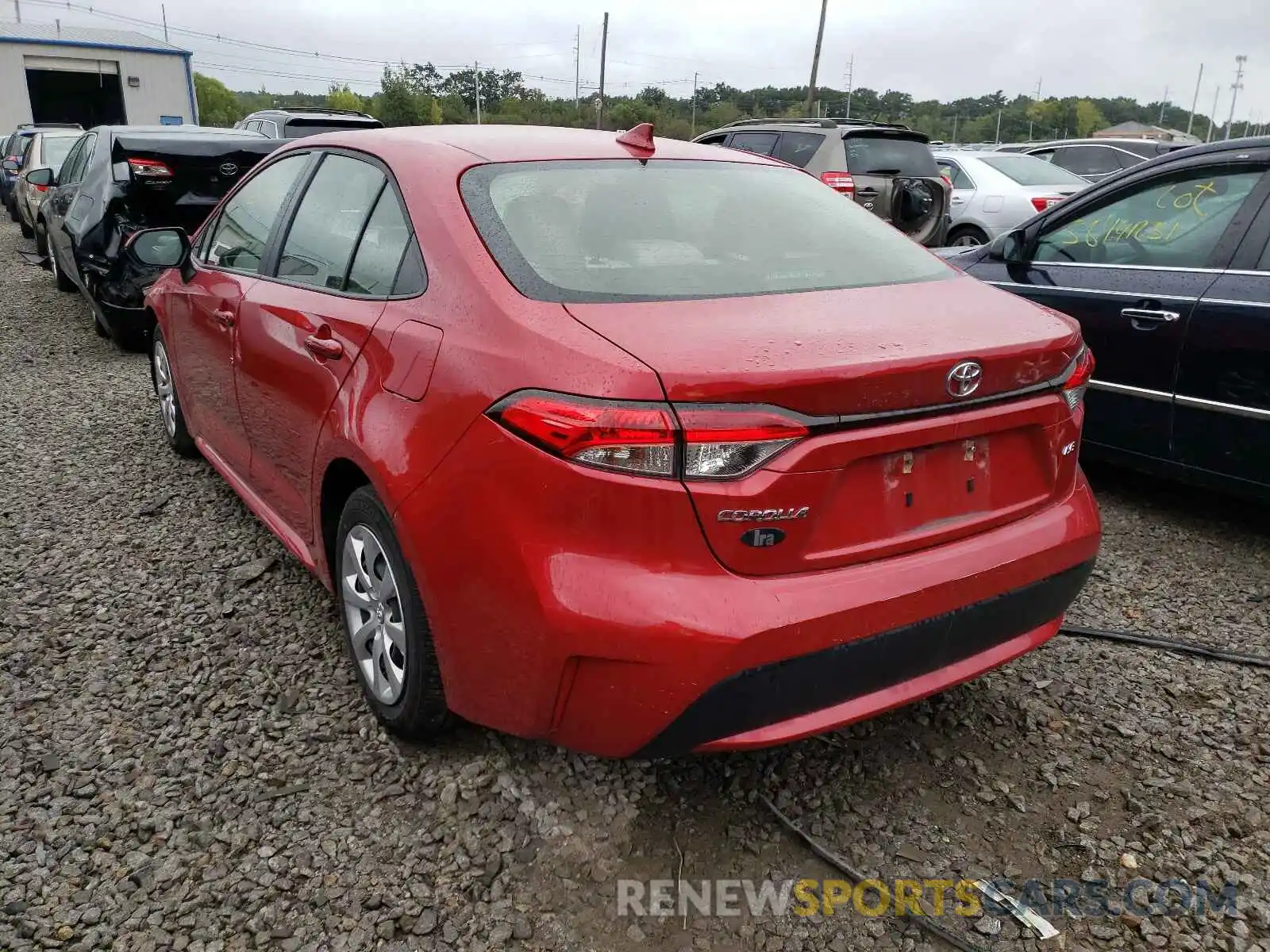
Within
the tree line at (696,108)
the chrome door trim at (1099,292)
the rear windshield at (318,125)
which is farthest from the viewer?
the tree line at (696,108)

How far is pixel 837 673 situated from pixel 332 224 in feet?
6.58

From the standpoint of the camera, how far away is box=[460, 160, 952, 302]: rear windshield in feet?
7.45

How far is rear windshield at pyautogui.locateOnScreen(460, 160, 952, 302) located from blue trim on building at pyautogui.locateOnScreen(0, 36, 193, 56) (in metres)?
45.8

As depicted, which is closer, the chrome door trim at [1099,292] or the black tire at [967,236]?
the chrome door trim at [1099,292]

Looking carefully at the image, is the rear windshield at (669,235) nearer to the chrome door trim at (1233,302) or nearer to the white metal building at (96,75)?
the chrome door trim at (1233,302)

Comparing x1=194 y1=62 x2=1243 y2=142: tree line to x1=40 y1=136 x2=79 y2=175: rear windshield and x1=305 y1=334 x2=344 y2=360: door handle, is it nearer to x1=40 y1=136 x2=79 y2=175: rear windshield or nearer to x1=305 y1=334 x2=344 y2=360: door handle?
x1=40 y1=136 x2=79 y2=175: rear windshield

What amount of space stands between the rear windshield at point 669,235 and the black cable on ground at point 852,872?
1.26 metres

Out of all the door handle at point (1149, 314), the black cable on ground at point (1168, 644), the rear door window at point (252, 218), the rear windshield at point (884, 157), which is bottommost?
the black cable on ground at point (1168, 644)

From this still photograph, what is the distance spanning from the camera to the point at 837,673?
6.54 ft

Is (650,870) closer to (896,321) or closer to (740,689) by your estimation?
(740,689)

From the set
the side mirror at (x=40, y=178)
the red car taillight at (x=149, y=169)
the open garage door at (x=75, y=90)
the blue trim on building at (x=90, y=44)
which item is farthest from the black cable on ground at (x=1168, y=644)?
the blue trim on building at (x=90, y=44)

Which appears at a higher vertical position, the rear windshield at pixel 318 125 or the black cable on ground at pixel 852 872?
the rear windshield at pixel 318 125

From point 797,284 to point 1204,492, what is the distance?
122 inches

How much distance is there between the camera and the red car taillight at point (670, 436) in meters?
1.83
